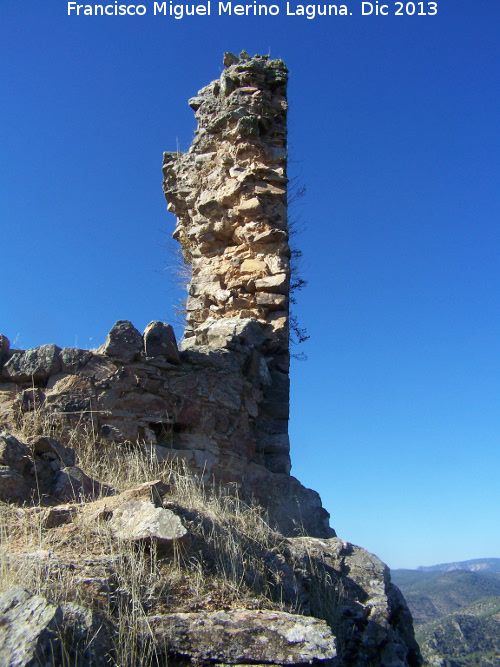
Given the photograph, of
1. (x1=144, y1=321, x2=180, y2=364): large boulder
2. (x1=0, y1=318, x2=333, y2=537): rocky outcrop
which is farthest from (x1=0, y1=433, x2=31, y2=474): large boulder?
(x1=144, y1=321, x2=180, y2=364): large boulder

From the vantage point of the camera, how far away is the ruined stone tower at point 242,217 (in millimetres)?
7016

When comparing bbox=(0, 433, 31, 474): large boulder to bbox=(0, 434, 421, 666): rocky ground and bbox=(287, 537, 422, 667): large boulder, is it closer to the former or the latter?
bbox=(0, 434, 421, 666): rocky ground

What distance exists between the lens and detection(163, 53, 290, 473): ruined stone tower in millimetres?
7016

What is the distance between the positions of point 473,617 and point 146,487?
24857 mm

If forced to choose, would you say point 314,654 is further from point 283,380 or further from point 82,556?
point 283,380

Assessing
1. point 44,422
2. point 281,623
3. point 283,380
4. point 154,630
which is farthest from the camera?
point 283,380

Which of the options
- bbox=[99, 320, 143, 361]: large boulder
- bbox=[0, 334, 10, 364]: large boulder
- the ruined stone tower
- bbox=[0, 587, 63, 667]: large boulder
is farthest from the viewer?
the ruined stone tower

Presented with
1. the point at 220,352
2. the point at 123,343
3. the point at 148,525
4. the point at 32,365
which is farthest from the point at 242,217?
the point at 148,525

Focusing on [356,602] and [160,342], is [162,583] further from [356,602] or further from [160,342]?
[160,342]

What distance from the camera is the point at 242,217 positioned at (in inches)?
312

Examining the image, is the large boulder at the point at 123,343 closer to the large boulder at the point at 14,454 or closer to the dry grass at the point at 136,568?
the large boulder at the point at 14,454

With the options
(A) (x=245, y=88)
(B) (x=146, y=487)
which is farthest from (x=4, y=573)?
(A) (x=245, y=88)

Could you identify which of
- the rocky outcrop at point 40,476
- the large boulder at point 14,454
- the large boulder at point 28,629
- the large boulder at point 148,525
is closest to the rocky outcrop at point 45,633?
the large boulder at point 28,629

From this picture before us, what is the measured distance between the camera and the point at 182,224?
9.09 m
